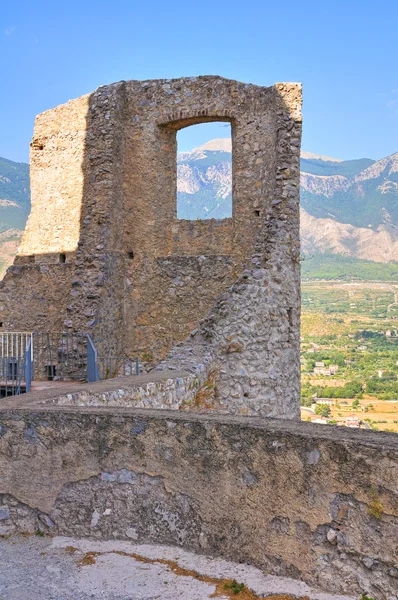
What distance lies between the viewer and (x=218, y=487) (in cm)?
339

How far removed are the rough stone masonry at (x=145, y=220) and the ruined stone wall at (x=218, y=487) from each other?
6201 millimetres

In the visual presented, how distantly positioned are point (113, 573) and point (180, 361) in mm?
4424

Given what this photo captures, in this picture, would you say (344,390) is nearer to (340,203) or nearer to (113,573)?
(113,573)

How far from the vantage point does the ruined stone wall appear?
300cm

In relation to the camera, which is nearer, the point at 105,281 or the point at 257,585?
the point at 257,585

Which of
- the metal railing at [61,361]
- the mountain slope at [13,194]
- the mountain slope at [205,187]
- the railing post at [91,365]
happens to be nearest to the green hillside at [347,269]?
the mountain slope at [205,187]

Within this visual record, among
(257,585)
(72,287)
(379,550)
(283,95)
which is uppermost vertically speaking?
(283,95)

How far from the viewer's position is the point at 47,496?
3725 millimetres

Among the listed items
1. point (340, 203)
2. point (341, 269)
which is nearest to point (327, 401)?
point (341, 269)

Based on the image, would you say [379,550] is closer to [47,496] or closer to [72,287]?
[47,496]

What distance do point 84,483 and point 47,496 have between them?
0.23m

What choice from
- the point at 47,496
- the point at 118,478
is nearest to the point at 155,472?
the point at 118,478

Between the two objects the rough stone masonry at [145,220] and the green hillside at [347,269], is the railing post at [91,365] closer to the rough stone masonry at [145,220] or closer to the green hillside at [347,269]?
the rough stone masonry at [145,220]

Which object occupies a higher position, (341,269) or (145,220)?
(341,269)
